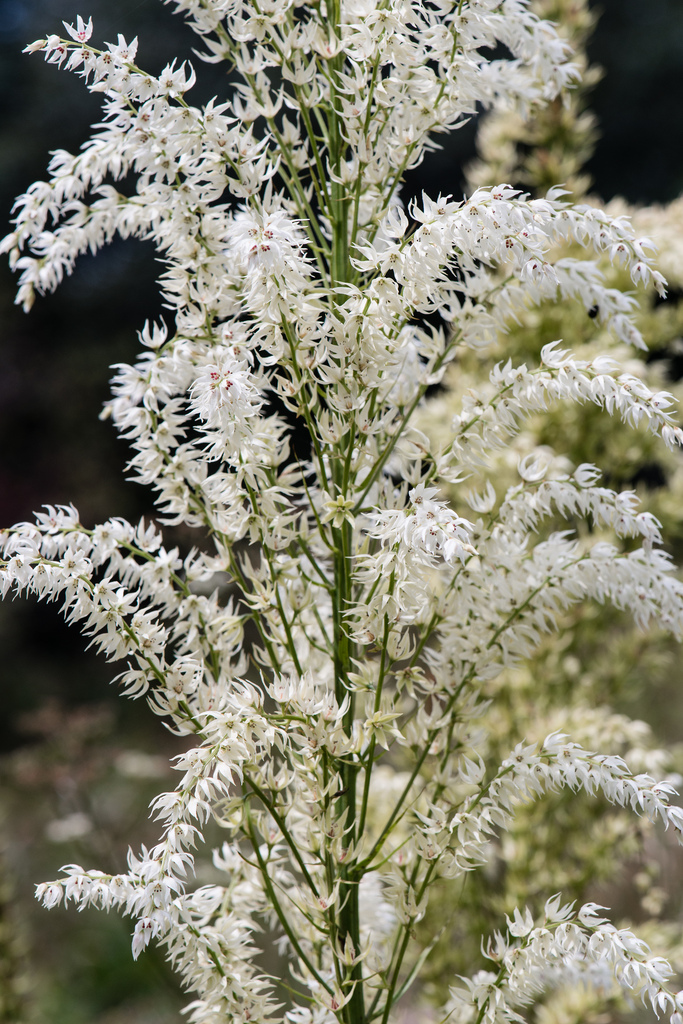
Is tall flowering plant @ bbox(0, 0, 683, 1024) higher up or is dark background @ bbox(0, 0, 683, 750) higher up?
dark background @ bbox(0, 0, 683, 750)

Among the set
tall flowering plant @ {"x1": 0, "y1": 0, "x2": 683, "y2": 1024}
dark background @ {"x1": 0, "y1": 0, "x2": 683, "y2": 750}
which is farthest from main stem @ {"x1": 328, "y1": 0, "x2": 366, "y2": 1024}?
dark background @ {"x1": 0, "y1": 0, "x2": 683, "y2": 750}

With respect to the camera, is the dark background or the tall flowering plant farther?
the dark background

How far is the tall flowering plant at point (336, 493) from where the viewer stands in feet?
3.11

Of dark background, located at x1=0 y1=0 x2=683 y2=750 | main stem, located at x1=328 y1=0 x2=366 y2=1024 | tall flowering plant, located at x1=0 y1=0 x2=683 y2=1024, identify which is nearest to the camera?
tall flowering plant, located at x1=0 y1=0 x2=683 y2=1024

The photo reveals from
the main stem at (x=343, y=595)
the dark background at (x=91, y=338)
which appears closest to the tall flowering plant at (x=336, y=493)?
the main stem at (x=343, y=595)

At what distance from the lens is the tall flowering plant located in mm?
948

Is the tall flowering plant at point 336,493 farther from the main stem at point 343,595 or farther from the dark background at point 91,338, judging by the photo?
the dark background at point 91,338

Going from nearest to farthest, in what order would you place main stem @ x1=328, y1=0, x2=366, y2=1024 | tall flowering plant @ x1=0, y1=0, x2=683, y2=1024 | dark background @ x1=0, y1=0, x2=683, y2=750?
tall flowering plant @ x1=0, y1=0, x2=683, y2=1024 → main stem @ x1=328, y1=0, x2=366, y2=1024 → dark background @ x1=0, y1=0, x2=683, y2=750

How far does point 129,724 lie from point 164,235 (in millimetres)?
5057

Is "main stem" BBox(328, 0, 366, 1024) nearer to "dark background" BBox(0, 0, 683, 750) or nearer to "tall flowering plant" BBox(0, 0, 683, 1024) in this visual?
"tall flowering plant" BBox(0, 0, 683, 1024)

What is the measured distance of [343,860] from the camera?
3.46 ft

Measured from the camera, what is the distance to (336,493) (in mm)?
1097

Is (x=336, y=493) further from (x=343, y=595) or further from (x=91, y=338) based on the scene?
(x=91, y=338)

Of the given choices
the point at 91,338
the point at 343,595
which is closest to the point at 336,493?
the point at 343,595
